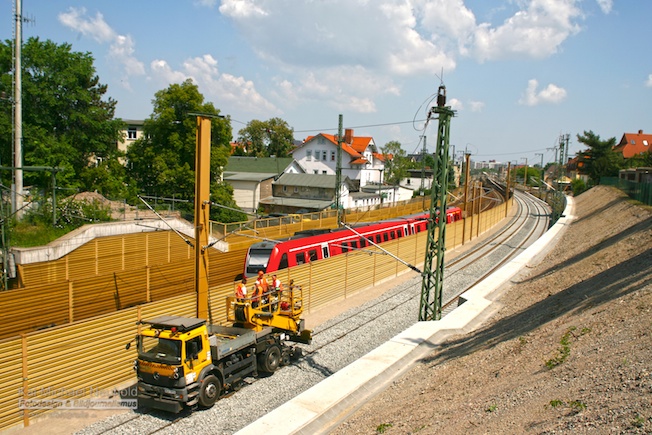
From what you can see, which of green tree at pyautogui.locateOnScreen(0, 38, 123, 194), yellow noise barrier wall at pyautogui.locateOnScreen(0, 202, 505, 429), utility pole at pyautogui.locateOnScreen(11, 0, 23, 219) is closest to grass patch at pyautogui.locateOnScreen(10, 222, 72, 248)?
utility pole at pyautogui.locateOnScreen(11, 0, 23, 219)

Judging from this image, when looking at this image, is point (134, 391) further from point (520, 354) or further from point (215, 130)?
point (215, 130)

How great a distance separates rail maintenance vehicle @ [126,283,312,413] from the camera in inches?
458

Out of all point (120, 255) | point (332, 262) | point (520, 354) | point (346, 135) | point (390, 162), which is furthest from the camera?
point (390, 162)

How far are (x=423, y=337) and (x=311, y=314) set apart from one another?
573 centimetres

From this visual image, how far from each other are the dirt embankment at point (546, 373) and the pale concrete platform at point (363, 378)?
15.1 inches

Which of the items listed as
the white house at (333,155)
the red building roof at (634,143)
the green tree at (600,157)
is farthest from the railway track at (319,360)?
the red building roof at (634,143)

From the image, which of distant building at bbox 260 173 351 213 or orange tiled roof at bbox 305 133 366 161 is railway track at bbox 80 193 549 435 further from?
orange tiled roof at bbox 305 133 366 161

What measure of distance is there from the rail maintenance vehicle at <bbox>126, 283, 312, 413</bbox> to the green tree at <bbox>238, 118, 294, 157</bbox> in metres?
80.5

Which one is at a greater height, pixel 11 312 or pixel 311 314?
pixel 11 312

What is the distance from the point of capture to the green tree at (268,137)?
94.2 m

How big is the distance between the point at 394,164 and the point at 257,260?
74331mm

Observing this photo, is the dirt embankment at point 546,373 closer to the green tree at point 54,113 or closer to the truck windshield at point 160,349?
the truck windshield at point 160,349

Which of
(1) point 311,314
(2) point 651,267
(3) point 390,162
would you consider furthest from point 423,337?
(3) point 390,162

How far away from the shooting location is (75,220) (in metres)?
28.6
